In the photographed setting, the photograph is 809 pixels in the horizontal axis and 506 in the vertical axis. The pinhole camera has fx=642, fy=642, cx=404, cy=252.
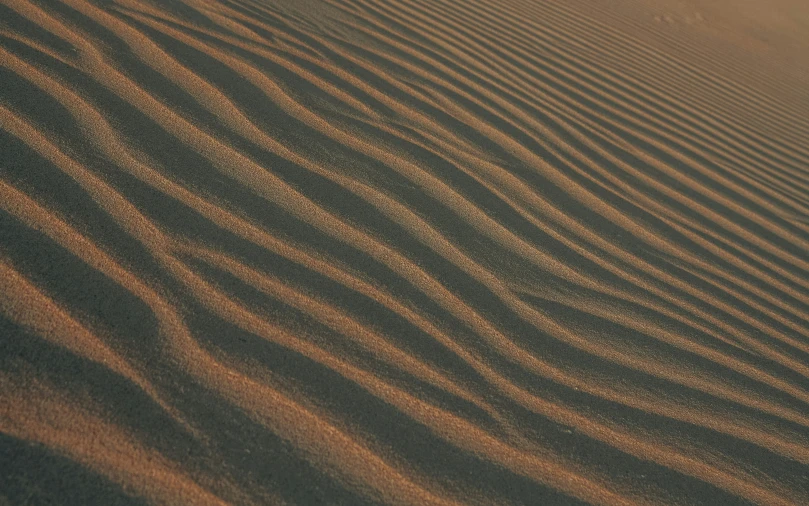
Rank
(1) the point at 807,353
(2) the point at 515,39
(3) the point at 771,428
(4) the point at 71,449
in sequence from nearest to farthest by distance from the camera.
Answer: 1. (4) the point at 71,449
2. (3) the point at 771,428
3. (1) the point at 807,353
4. (2) the point at 515,39

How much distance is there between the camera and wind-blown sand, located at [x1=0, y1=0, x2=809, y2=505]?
4.98ft

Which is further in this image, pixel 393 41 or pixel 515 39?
pixel 515 39

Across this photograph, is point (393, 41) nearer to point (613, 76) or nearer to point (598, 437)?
point (613, 76)

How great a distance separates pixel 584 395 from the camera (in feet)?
6.25

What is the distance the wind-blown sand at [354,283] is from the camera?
1.52m

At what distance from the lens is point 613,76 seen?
4344 millimetres

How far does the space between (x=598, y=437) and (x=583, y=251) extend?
2.97 ft

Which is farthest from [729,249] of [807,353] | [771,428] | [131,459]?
[131,459]

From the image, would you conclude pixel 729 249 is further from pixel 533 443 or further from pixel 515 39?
pixel 515 39

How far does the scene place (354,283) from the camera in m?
2.00

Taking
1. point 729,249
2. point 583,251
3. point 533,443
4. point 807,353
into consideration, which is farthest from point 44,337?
point 729,249

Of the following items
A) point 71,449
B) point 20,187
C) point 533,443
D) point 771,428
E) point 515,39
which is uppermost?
point 515,39

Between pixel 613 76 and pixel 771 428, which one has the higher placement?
pixel 613 76

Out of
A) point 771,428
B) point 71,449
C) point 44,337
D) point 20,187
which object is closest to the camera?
point 71,449
